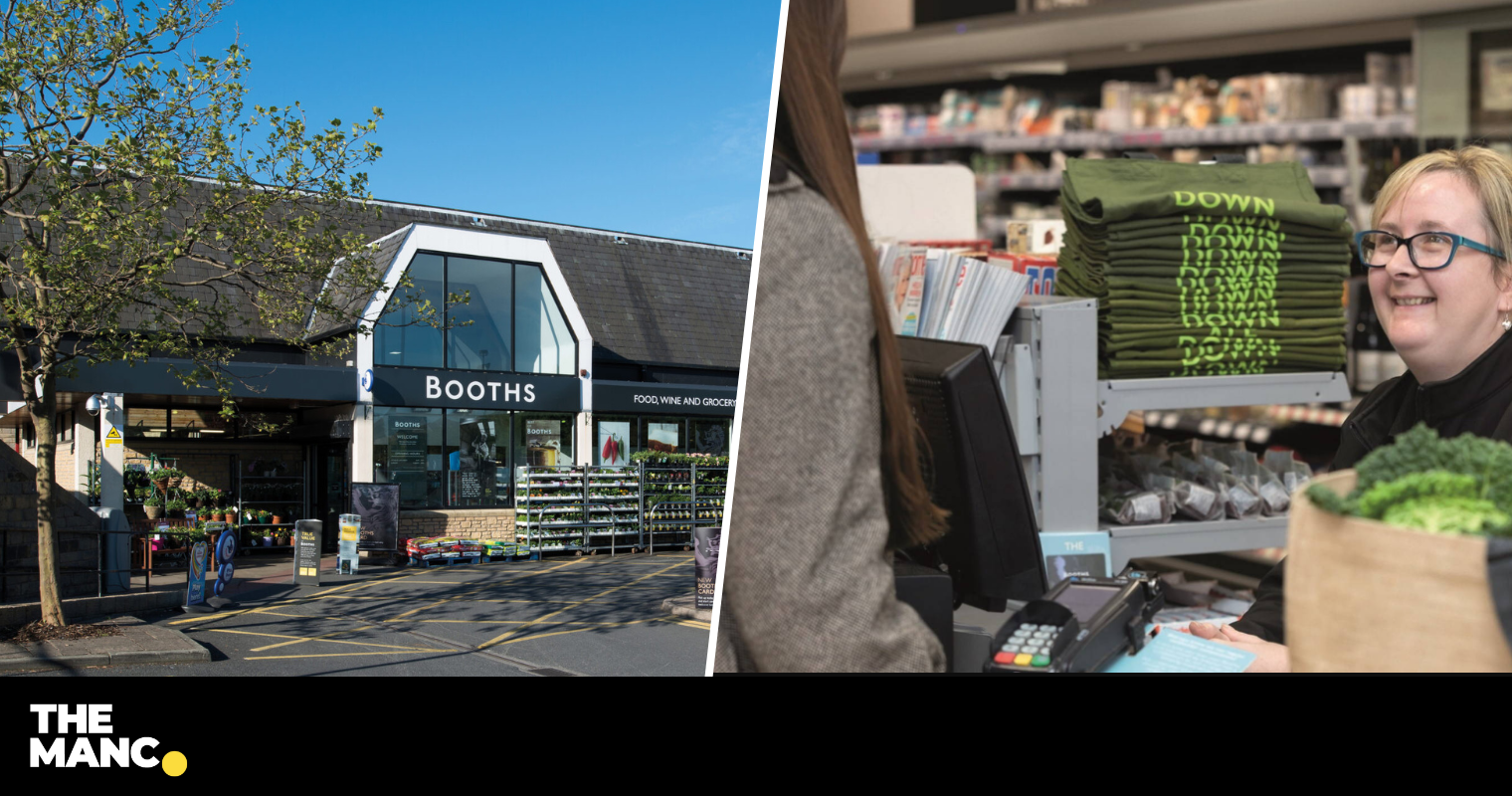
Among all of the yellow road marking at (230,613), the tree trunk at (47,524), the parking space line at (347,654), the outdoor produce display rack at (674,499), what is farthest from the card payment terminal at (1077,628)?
the outdoor produce display rack at (674,499)

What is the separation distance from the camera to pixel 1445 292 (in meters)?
1.77

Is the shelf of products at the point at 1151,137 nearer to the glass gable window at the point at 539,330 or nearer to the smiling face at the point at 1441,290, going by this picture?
the smiling face at the point at 1441,290

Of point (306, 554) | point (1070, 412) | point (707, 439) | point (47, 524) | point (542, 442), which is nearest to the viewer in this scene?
point (1070, 412)

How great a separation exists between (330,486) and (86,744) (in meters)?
14.9

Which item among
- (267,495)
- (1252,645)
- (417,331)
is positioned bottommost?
(267,495)

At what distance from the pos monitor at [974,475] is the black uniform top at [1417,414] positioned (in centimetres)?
39

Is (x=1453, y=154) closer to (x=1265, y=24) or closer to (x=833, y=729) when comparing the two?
(x=1265, y=24)

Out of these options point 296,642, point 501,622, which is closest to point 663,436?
point 501,622

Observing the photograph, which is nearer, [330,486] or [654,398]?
[330,486]

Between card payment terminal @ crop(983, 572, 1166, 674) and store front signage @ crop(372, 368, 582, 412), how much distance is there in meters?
Result: 15.3

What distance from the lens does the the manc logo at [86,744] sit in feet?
9.76

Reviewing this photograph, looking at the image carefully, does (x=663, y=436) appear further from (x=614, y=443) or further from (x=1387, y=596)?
(x=1387, y=596)

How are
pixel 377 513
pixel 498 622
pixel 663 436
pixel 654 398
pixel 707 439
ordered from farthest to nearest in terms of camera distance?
1. pixel 707 439
2. pixel 663 436
3. pixel 654 398
4. pixel 377 513
5. pixel 498 622

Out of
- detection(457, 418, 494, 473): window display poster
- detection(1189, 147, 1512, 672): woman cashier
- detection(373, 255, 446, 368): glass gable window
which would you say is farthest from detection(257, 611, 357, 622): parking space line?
detection(1189, 147, 1512, 672): woman cashier
